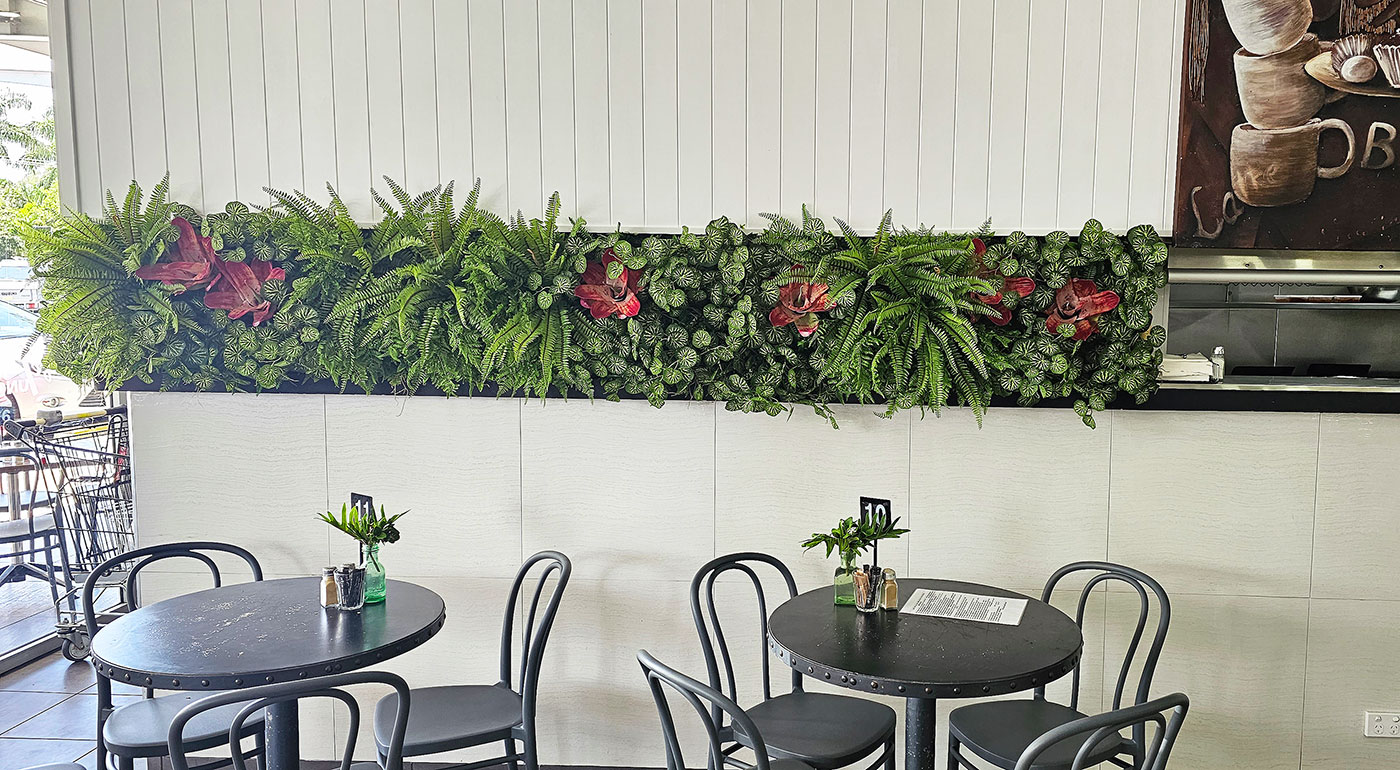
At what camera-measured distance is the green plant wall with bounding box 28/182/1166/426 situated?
9.49 ft

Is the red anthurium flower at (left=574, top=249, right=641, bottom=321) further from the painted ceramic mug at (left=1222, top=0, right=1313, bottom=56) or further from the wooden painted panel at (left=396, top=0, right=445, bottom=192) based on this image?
the painted ceramic mug at (left=1222, top=0, right=1313, bottom=56)

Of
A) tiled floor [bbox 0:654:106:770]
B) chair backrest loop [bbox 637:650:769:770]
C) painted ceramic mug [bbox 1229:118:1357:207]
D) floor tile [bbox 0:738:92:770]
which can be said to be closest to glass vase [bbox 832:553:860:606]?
chair backrest loop [bbox 637:650:769:770]

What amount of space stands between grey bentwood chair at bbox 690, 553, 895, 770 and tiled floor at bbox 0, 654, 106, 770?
2.33m

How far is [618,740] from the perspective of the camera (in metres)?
3.24

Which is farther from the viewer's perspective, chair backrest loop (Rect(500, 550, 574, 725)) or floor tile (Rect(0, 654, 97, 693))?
floor tile (Rect(0, 654, 97, 693))

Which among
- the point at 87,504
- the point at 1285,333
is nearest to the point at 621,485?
the point at 87,504

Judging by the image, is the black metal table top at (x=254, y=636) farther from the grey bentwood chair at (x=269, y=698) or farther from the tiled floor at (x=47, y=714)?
the tiled floor at (x=47, y=714)

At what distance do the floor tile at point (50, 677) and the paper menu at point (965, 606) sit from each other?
3.59 metres

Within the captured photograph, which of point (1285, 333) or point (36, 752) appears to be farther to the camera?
point (1285, 333)

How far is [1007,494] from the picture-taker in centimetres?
309

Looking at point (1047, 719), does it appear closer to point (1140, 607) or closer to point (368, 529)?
point (1140, 607)

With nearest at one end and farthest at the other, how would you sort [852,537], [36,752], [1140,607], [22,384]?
[852,537] → [1140,607] → [36,752] → [22,384]

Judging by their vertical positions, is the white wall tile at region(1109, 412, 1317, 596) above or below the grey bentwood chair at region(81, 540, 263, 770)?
above

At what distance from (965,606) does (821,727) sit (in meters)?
0.54
